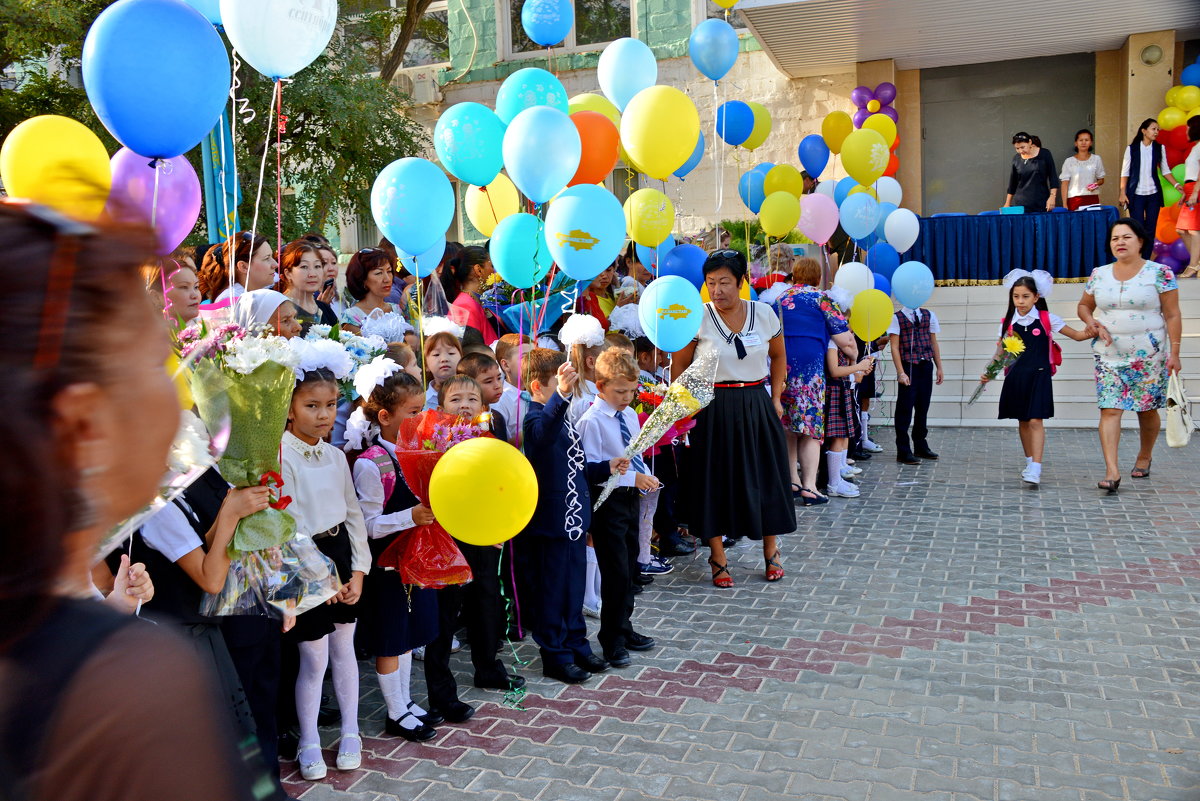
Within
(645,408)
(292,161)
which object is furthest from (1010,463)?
(292,161)

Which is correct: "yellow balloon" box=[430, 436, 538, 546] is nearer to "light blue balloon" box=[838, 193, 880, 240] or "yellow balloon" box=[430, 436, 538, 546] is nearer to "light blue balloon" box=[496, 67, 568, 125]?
"light blue balloon" box=[496, 67, 568, 125]

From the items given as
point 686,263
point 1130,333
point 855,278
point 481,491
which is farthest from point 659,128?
point 1130,333

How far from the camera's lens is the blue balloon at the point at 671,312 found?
213 inches

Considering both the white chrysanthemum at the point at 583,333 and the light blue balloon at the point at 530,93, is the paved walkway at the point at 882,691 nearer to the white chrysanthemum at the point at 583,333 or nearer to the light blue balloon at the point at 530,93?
the white chrysanthemum at the point at 583,333

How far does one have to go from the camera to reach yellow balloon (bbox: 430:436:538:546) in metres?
3.55

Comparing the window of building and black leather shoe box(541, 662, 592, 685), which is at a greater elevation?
the window of building

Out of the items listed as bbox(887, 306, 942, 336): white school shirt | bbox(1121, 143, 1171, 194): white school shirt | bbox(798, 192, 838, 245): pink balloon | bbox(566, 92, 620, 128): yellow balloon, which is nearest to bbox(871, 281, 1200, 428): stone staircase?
bbox(1121, 143, 1171, 194): white school shirt

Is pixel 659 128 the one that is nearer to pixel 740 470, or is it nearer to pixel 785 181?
pixel 740 470

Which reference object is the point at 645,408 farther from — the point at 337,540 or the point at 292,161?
the point at 292,161

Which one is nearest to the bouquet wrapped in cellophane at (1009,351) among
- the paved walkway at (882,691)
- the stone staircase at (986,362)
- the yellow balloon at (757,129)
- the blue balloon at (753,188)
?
the paved walkway at (882,691)

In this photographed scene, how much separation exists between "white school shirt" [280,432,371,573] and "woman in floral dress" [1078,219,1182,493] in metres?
6.44

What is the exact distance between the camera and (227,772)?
825 mm

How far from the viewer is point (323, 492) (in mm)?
3646

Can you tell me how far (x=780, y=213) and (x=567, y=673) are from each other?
4778mm
